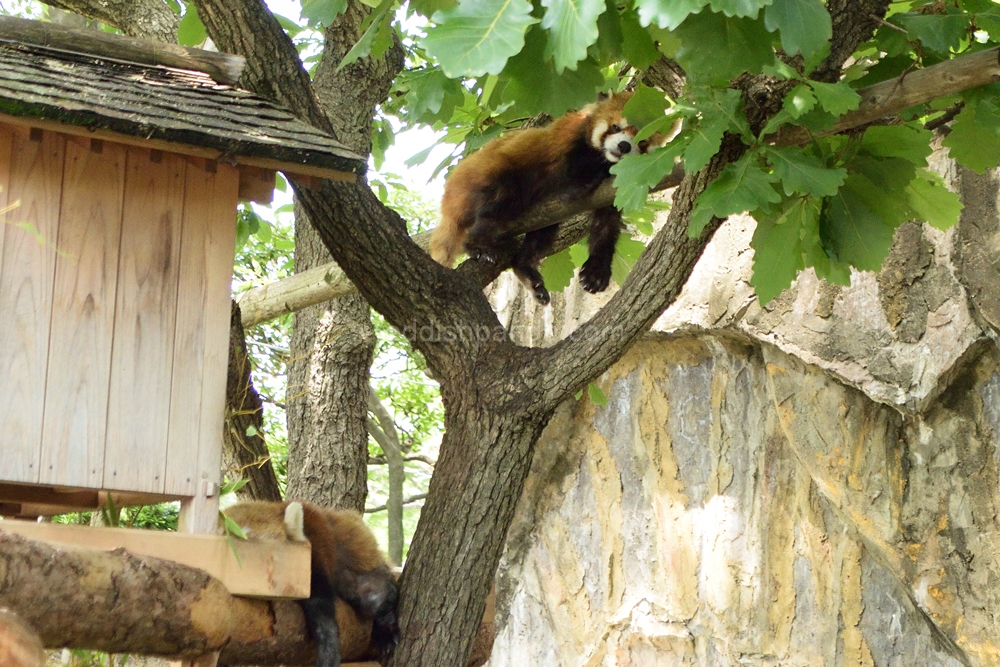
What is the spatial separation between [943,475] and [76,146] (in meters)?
5.36

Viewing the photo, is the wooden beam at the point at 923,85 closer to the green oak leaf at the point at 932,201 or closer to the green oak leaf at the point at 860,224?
the green oak leaf at the point at 860,224

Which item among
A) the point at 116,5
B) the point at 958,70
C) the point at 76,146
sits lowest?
the point at 76,146

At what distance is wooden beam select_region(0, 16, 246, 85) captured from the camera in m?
3.32

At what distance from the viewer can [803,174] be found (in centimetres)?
283

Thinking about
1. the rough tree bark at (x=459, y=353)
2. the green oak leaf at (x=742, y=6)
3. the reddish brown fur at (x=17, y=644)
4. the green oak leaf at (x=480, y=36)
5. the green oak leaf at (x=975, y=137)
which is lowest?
the reddish brown fur at (x=17, y=644)

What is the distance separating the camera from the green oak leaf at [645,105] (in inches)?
127

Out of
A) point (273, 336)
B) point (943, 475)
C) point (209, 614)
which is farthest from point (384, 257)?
point (273, 336)

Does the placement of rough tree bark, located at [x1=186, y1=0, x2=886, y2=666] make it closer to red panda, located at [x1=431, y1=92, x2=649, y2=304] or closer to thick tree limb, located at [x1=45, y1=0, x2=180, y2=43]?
red panda, located at [x1=431, y1=92, x2=649, y2=304]

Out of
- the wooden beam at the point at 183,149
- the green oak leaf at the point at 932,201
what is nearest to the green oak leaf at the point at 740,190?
the green oak leaf at the point at 932,201

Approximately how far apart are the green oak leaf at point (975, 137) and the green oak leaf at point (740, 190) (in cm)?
77

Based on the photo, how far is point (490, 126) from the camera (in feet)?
15.4

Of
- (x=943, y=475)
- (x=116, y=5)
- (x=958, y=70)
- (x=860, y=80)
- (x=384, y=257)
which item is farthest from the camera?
(x=943, y=475)

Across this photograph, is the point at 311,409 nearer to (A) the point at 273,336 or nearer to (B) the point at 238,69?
(B) the point at 238,69

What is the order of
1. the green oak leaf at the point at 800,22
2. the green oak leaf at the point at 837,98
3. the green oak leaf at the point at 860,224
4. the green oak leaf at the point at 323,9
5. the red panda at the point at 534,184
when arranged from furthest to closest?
the red panda at the point at 534,184 < the green oak leaf at the point at 860,224 < the green oak leaf at the point at 323,9 < the green oak leaf at the point at 837,98 < the green oak leaf at the point at 800,22
